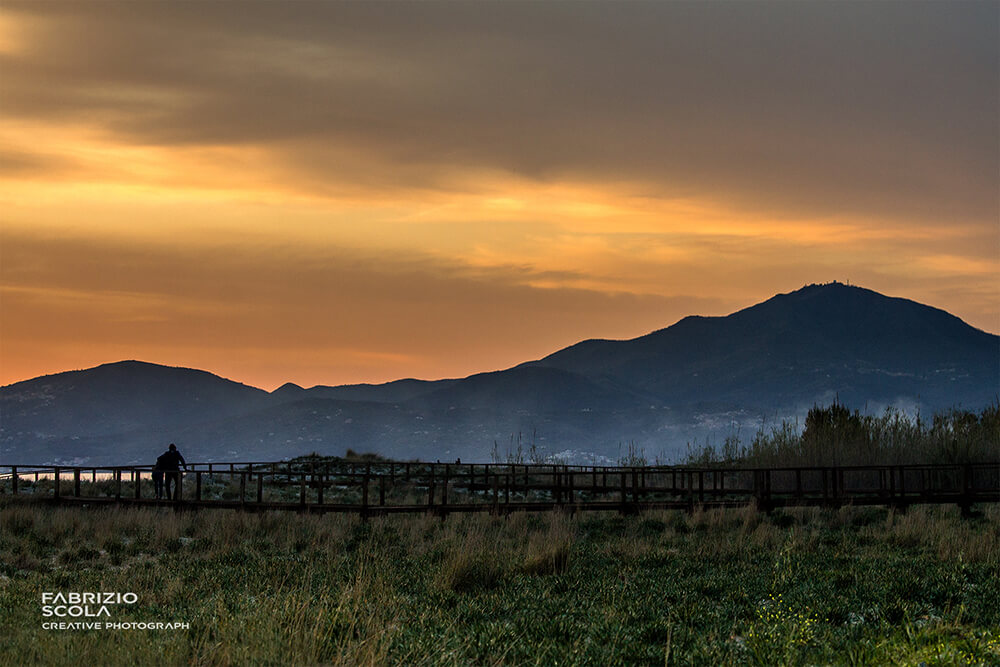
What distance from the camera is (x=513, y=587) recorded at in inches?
603

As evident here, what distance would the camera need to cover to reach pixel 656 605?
13.6 meters

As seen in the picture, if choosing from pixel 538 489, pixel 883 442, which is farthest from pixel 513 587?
pixel 883 442

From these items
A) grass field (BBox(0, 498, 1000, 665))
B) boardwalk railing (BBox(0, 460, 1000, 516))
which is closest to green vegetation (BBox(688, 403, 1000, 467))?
boardwalk railing (BBox(0, 460, 1000, 516))

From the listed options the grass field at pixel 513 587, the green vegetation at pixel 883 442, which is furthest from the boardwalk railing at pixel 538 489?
the grass field at pixel 513 587

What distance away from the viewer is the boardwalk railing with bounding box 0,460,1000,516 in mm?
26703

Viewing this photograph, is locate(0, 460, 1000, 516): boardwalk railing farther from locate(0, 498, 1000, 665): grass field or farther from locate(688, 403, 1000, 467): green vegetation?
locate(0, 498, 1000, 665): grass field

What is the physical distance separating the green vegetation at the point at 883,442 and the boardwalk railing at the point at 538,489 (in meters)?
0.64

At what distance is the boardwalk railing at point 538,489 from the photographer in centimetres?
2670

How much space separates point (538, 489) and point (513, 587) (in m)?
21.4

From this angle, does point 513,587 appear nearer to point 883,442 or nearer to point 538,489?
point 538,489

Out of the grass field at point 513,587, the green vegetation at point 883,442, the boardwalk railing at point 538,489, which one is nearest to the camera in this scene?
the grass field at point 513,587

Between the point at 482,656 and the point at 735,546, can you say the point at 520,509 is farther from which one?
the point at 482,656

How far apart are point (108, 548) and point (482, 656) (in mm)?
12609

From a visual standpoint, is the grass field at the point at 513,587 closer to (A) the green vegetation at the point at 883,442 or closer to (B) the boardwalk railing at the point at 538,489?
(B) the boardwalk railing at the point at 538,489
